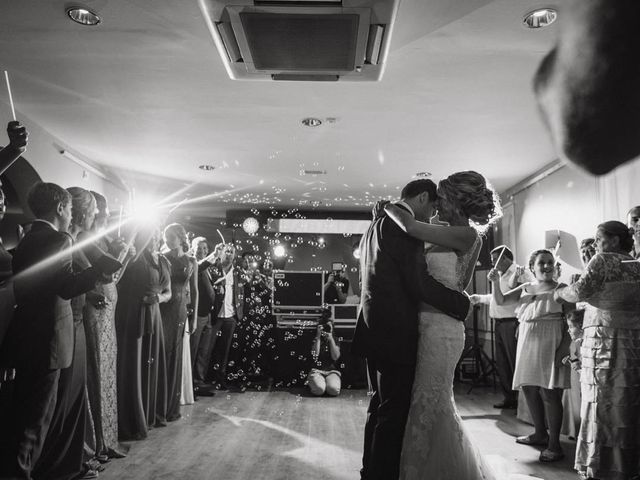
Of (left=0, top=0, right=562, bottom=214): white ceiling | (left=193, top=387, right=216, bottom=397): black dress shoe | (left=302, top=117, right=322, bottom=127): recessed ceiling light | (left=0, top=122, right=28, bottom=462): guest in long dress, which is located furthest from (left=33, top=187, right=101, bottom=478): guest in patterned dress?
(left=193, top=387, right=216, bottom=397): black dress shoe

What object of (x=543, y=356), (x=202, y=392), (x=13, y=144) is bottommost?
(x=202, y=392)

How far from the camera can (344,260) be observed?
1012cm

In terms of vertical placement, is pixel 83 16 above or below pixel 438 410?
above

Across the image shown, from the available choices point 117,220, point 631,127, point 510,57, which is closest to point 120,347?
point 117,220

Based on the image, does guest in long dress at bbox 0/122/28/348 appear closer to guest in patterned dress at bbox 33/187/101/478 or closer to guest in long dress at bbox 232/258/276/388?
guest in patterned dress at bbox 33/187/101/478

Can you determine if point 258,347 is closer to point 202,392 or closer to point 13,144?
point 202,392

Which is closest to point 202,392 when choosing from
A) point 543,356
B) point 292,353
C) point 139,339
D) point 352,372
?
point 292,353

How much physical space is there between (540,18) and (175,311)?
3560 mm

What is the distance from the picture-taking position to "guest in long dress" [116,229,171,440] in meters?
3.54

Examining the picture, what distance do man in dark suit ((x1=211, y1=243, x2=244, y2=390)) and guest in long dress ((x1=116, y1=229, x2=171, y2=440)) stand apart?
1997 millimetres

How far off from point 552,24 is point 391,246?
1867 mm

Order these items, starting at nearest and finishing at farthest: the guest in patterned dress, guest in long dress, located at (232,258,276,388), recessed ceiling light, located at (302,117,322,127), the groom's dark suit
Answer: the groom's dark suit < the guest in patterned dress < recessed ceiling light, located at (302,117,322,127) < guest in long dress, located at (232,258,276,388)

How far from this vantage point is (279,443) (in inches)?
141

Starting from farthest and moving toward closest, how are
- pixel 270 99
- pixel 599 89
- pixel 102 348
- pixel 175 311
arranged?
pixel 175 311, pixel 270 99, pixel 102 348, pixel 599 89
